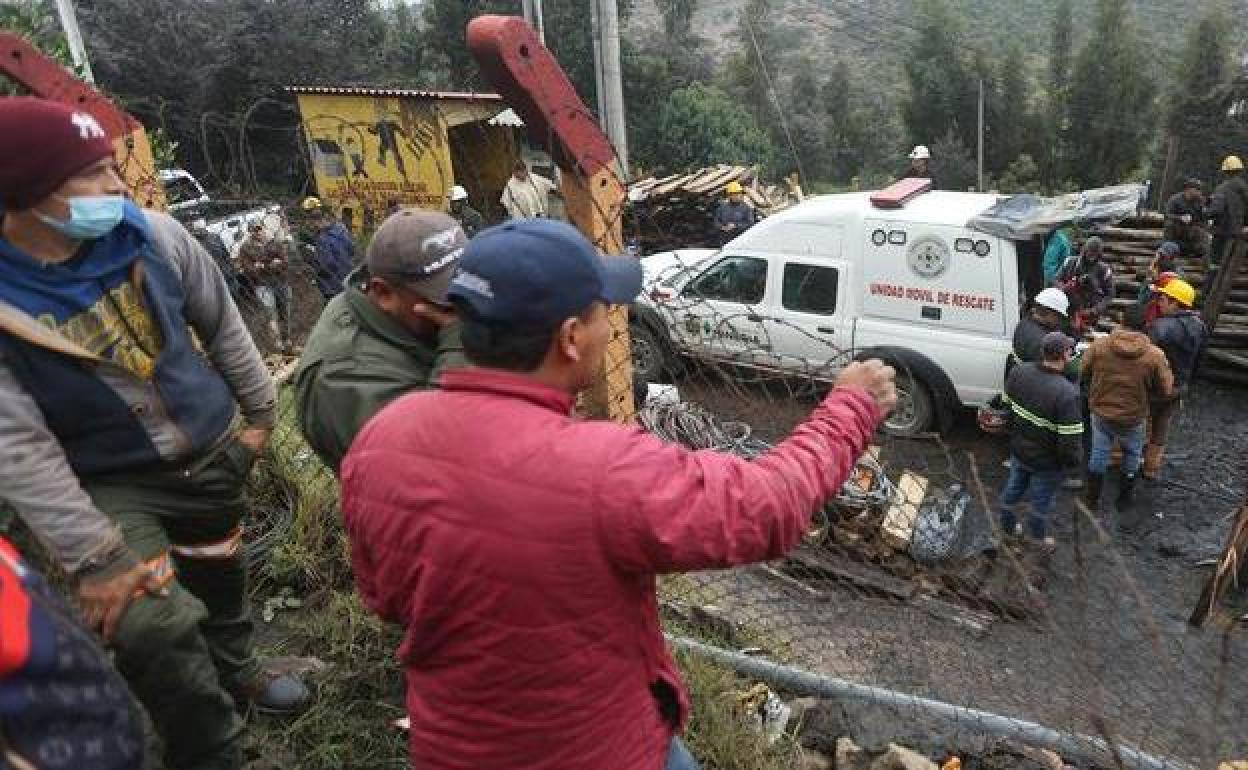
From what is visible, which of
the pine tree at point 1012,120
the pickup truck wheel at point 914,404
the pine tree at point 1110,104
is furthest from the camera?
the pine tree at point 1012,120

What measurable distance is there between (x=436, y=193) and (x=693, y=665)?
12.4 meters

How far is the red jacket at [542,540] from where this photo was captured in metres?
1.29

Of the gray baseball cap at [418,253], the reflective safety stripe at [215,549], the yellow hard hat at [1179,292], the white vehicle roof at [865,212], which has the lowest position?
the yellow hard hat at [1179,292]

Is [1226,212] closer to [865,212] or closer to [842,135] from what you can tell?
[865,212]

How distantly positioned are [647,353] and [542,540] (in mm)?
6949

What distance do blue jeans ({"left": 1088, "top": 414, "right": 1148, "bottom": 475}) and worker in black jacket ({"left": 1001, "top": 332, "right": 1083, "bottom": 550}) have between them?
0.95 metres

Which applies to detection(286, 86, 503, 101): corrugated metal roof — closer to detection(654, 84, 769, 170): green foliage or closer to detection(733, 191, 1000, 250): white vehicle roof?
detection(654, 84, 769, 170): green foliage

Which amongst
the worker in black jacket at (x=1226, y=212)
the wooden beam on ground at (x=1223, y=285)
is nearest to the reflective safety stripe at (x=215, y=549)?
the wooden beam on ground at (x=1223, y=285)

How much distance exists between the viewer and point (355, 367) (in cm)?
203

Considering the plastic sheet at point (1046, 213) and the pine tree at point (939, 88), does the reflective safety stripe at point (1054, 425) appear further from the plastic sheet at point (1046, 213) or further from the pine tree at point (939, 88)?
the pine tree at point (939, 88)

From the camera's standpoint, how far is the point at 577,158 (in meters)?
2.39

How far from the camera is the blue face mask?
1.96 m

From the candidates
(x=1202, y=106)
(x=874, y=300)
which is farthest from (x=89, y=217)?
(x=1202, y=106)

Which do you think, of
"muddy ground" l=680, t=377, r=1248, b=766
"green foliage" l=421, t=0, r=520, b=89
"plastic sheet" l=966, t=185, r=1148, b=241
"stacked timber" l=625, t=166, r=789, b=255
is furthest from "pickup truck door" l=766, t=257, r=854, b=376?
"green foliage" l=421, t=0, r=520, b=89
